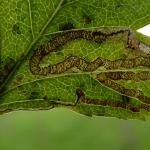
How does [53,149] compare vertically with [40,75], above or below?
below

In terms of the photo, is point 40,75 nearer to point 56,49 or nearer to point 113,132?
point 56,49

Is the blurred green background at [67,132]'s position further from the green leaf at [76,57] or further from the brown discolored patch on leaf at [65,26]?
the brown discolored patch on leaf at [65,26]

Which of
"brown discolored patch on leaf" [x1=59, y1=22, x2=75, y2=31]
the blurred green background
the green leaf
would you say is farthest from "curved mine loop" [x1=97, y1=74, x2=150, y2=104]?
the blurred green background

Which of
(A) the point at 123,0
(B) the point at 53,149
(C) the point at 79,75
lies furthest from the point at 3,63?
(B) the point at 53,149

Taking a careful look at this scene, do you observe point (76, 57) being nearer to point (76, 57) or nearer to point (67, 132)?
point (76, 57)

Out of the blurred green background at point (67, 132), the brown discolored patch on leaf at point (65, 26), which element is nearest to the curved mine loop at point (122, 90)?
the brown discolored patch on leaf at point (65, 26)

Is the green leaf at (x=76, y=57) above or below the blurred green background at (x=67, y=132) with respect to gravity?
above
